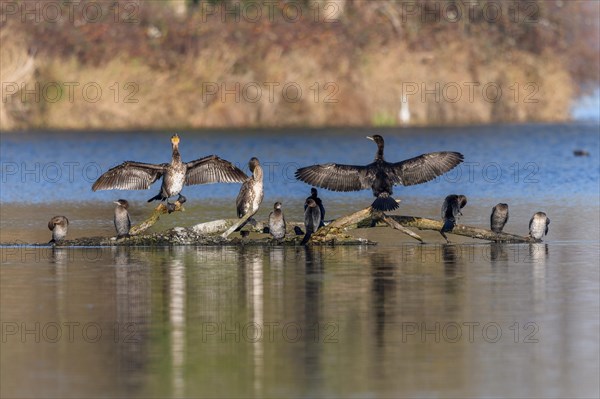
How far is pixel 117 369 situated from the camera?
37.7 feet

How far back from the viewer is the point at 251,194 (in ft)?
64.9

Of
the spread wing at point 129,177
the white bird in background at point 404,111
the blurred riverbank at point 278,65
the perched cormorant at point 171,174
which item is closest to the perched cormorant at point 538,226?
the perched cormorant at point 171,174

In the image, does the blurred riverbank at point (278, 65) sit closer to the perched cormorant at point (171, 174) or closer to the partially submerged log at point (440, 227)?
the perched cormorant at point (171, 174)

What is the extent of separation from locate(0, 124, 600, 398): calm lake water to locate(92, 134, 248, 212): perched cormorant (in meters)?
0.82

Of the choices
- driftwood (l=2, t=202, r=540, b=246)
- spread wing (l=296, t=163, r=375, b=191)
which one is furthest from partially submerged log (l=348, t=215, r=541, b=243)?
spread wing (l=296, t=163, r=375, b=191)

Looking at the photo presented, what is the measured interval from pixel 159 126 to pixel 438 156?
131 feet

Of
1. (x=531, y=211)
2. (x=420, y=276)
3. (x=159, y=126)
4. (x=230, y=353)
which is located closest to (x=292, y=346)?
(x=230, y=353)

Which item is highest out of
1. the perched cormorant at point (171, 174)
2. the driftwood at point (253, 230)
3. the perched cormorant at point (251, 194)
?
the perched cormorant at point (171, 174)

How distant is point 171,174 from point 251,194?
103 centimetres

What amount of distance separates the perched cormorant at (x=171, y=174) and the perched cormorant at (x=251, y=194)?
0.16m

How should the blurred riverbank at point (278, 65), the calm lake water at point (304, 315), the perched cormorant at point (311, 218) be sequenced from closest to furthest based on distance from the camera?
the calm lake water at point (304, 315), the perched cormorant at point (311, 218), the blurred riverbank at point (278, 65)

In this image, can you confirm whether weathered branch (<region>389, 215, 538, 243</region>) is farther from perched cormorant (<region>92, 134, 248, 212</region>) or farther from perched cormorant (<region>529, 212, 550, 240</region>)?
perched cormorant (<region>92, 134, 248, 212</region>)

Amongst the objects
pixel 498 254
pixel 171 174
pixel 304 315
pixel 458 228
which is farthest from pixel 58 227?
pixel 304 315

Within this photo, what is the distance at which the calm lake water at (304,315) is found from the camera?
36.3 ft
